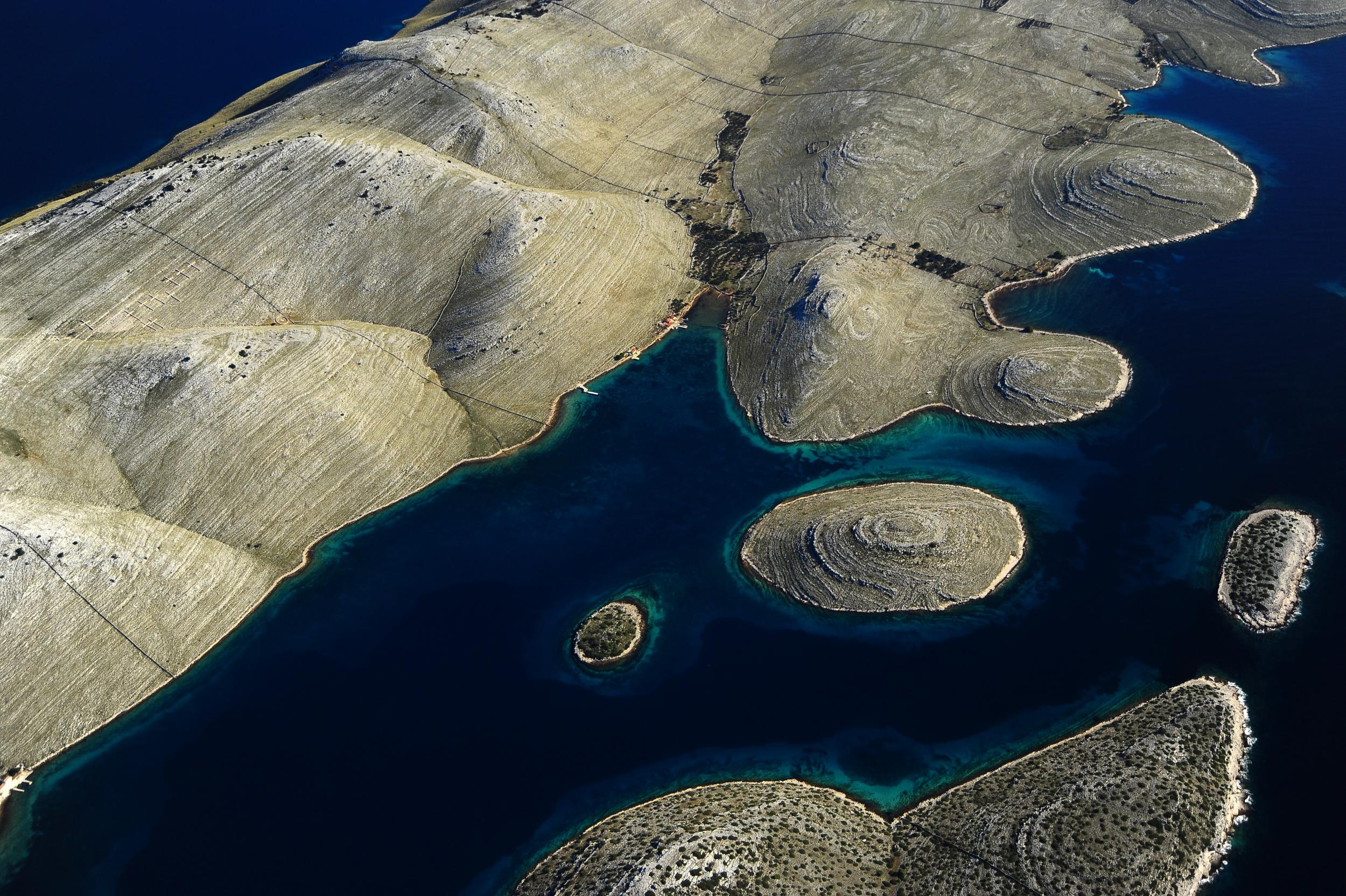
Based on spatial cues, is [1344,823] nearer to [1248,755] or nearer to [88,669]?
[1248,755]

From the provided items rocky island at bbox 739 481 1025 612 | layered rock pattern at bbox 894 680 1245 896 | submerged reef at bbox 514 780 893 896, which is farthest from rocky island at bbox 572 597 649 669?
layered rock pattern at bbox 894 680 1245 896

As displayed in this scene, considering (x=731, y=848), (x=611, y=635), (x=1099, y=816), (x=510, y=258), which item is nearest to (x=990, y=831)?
(x=1099, y=816)

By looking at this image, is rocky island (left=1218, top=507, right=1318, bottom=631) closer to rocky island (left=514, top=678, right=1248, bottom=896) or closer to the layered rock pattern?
rocky island (left=514, top=678, right=1248, bottom=896)

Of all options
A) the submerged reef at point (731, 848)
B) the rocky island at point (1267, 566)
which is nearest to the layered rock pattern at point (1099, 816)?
the submerged reef at point (731, 848)

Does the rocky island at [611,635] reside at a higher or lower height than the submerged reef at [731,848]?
higher

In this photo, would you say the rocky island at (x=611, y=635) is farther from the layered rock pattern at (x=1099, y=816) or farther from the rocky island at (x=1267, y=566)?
the rocky island at (x=1267, y=566)
